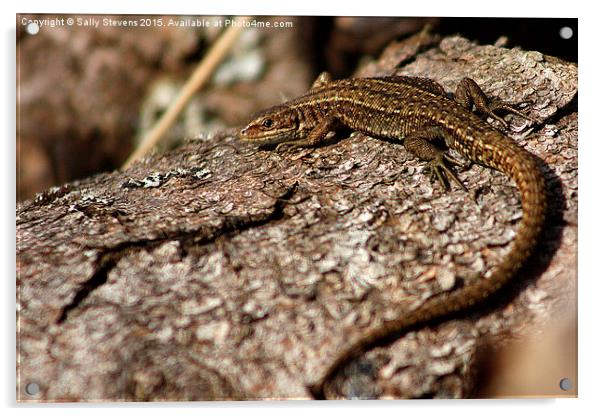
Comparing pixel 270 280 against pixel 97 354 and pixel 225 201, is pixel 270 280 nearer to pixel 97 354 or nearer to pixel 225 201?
pixel 225 201

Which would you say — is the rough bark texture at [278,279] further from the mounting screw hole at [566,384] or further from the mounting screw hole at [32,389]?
the mounting screw hole at [566,384]

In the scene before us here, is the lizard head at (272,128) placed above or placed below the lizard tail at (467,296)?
above

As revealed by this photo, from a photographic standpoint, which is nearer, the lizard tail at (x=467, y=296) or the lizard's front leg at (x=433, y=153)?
the lizard tail at (x=467, y=296)

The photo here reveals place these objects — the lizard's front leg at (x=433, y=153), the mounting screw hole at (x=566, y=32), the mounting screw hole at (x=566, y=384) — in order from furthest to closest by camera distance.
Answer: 1. the mounting screw hole at (x=566, y=32)
2. the lizard's front leg at (x=433, y=153)
3. the mounting screw hole at (x=566, y=384)

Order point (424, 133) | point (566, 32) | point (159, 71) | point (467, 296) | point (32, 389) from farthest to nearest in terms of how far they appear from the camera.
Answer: point (159, 71), point (566, 32), point (424, 133), point (32, 389), point (467, 296)

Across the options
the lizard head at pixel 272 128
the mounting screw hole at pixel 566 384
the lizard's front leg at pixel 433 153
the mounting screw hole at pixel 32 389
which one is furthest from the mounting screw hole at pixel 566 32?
the mounting screw hole at pixel 32 389

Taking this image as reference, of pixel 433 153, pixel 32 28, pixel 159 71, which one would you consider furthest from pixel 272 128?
pixel 32 28

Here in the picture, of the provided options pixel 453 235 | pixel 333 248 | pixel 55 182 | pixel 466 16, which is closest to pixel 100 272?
pixel 333 248

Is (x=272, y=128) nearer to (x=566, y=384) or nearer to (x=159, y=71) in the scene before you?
(x=159, y=71)
